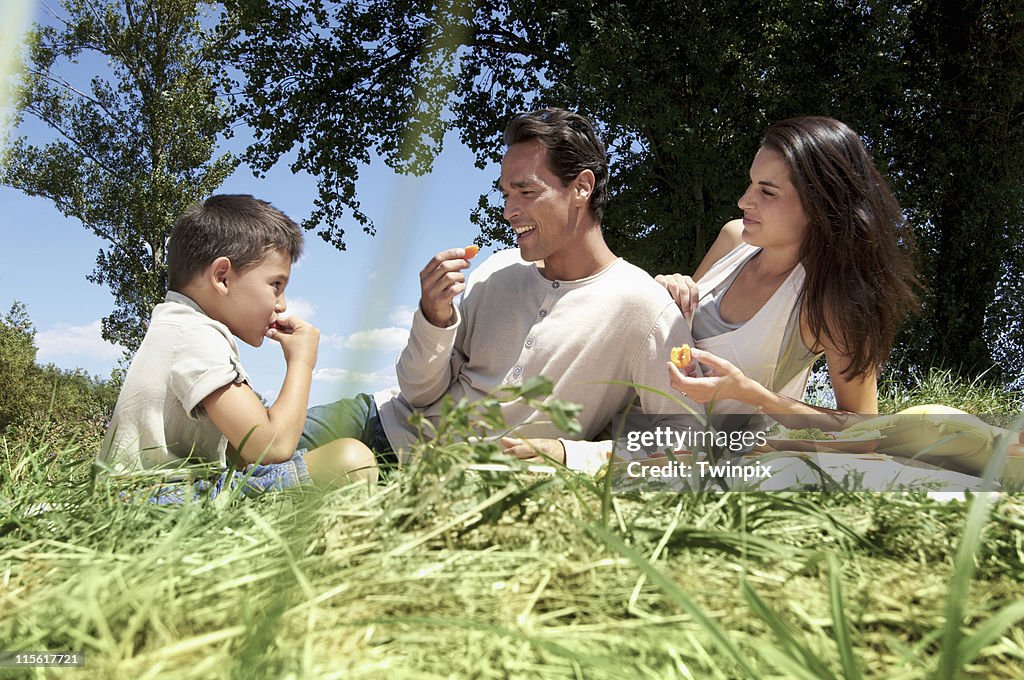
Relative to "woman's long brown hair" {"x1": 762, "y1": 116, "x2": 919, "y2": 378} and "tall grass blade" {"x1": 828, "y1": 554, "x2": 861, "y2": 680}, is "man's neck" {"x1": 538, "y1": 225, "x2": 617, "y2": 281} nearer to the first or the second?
"woman's long brown hair" {"x1": 762, "y1": 116, "x2": 919, "y2": 378}

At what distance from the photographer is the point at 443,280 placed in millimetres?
2709

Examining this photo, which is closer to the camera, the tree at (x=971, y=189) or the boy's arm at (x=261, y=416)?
the boy's arm at (x=261, y=416)

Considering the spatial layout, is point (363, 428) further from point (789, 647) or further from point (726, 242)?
point (789, 647)

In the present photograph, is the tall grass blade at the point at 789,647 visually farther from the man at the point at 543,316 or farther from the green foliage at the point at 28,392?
the green foliage at the point at 28,392

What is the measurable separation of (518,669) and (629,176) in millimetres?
8038

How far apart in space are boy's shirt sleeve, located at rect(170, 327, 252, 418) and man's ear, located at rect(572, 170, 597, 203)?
4.77 feet

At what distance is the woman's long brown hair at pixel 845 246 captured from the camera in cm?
269

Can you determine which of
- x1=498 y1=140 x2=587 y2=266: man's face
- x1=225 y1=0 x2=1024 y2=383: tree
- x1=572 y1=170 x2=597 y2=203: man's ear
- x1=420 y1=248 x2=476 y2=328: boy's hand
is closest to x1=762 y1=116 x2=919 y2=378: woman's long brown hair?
x1=572 y1=170 x2=597 y2=203: man's ear

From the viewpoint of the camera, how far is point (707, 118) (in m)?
7.67

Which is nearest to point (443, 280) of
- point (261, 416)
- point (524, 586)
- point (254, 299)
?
point (254, 299)

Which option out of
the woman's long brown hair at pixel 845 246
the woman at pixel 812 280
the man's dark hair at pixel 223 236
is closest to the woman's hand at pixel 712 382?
the woman at pixel 812 280

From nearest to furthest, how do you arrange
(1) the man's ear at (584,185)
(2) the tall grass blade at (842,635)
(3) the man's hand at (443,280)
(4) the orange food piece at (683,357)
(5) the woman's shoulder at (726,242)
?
(2) the tall grass blade at (842,635)
(4) the orange food piece at (683,357)
(3) the man's hand at (443,280)
(1) the man's ear at (584,185)
(5) the woman's shoulder at (726,242)

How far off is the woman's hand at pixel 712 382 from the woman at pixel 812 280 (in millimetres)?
301

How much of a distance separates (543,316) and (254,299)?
102cm
